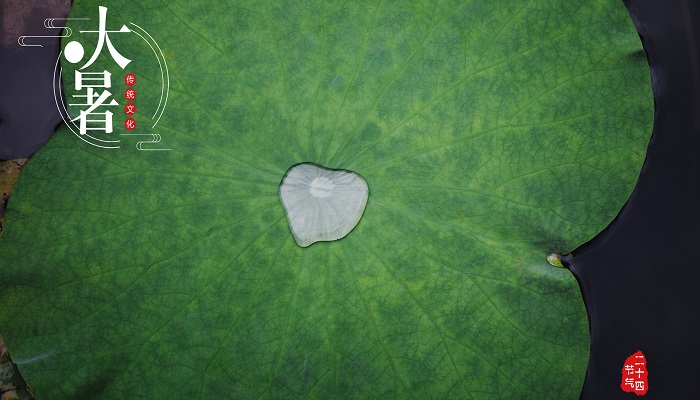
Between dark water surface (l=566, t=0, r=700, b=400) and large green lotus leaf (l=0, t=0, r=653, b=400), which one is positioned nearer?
large green lotus leaf (l=0, t=0, r=653, b=400)

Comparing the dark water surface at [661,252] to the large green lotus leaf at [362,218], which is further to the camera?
the dark water surface at [661,252]

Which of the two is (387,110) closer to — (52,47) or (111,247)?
(111,247)

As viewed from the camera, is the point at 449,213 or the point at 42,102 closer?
the point at 449,213

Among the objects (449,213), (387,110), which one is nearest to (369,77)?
(387,110)

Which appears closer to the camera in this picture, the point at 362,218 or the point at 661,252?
the point at 362,218
